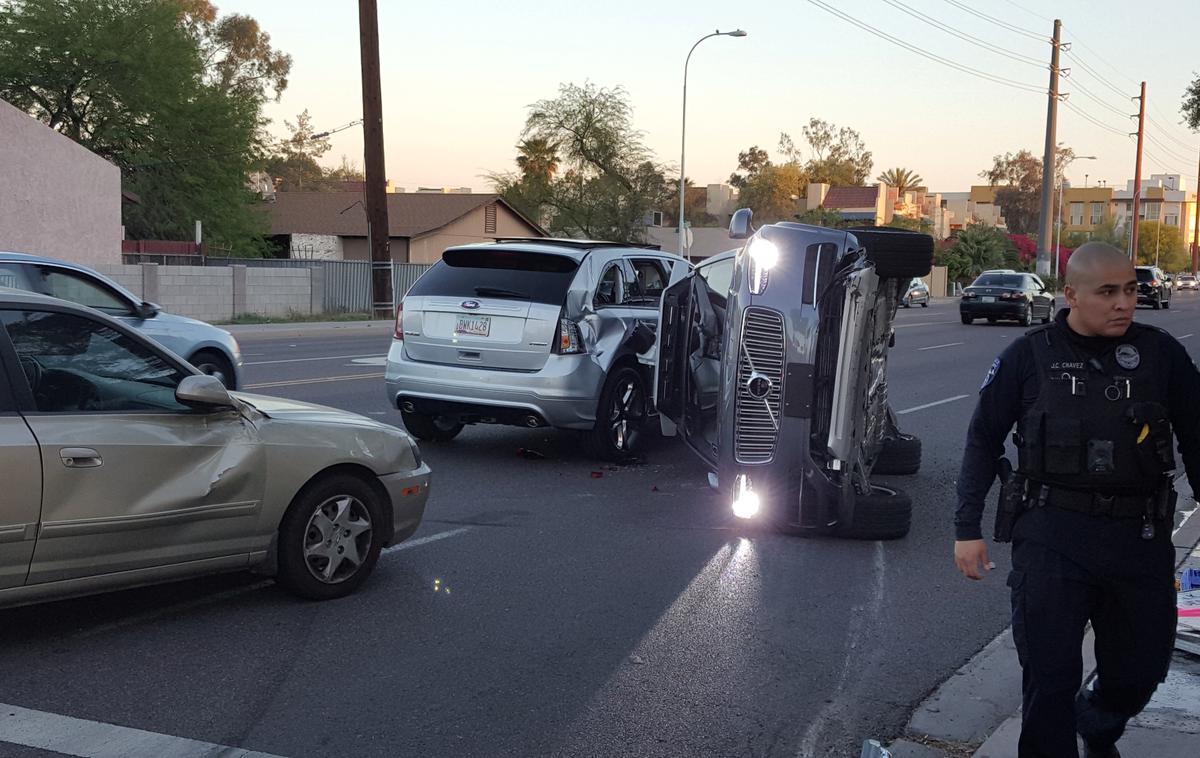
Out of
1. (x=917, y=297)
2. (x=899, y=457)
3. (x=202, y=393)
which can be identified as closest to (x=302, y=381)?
(x=899, y=457)

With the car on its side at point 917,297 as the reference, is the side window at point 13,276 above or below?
above

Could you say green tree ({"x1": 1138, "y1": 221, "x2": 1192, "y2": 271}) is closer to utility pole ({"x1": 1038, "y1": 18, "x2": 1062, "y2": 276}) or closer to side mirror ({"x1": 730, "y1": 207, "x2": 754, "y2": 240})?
utility pole ({"x1": 1038, "y1": 18, "x2": 1062, "y2": 276})

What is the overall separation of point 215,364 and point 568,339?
4500 mm

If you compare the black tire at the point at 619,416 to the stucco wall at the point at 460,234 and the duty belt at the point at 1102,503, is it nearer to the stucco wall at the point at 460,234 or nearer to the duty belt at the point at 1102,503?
the duty belt at the point at 1102,503

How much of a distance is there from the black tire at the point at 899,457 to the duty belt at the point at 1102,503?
6.61 meters

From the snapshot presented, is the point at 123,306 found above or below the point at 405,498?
above

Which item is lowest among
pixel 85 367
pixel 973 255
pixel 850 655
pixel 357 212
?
pixel 850 655

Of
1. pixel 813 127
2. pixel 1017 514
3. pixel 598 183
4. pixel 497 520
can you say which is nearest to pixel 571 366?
pixel 497 520

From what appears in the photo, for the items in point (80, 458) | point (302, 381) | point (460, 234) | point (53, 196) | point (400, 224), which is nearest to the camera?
point (80, 458)

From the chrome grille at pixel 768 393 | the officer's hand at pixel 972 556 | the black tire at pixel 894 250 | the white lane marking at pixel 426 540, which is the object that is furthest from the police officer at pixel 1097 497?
the white lane marking at pixel 426 540

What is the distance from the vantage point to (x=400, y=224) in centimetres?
5475

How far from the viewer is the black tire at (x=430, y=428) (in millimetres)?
10836

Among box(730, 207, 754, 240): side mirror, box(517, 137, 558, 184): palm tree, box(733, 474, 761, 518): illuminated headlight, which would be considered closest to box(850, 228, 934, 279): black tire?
box(730, 207, 754, 240): side mirror

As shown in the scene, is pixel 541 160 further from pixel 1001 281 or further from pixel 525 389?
pixel 525 389
